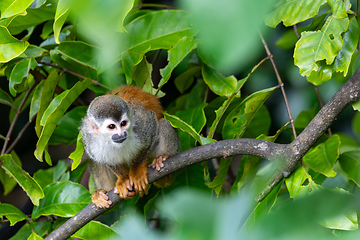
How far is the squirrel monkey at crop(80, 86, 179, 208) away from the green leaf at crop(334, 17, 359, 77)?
0.98 meters

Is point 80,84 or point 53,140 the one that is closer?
point 80,84

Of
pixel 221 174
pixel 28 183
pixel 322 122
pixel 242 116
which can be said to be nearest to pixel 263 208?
pixel 221 174

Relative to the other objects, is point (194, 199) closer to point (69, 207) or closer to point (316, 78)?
point (316, 78)

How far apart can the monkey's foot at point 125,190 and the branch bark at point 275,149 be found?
0.23 metres

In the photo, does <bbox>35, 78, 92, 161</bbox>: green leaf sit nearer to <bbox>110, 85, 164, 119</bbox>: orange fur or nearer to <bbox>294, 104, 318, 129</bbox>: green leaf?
<bbox>110, 85, 164, 119</bbox>: orange fur

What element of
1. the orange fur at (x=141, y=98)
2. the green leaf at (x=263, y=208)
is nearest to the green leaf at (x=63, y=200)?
the orange fur at (x=141, y=98)

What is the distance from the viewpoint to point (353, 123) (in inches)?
119

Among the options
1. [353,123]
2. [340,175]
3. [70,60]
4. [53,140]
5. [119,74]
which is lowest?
[353,123]

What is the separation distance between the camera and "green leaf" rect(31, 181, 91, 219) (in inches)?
83.0

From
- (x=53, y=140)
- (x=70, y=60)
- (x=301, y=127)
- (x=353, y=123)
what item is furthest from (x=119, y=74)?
(x=353, y=123)

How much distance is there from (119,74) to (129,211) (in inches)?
34.1

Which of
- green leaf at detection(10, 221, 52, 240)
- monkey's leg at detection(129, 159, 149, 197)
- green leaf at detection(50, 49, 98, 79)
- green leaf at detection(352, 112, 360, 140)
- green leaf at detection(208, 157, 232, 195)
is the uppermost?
green leaf at detection(50, 49, 98, 79)

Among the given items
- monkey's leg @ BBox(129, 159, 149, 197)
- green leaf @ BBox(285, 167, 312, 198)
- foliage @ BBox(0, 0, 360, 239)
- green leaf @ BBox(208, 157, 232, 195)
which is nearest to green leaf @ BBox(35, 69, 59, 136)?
foliage @ BBox(0, 0, 360, 239)

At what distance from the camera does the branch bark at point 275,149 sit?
5.19 ft
